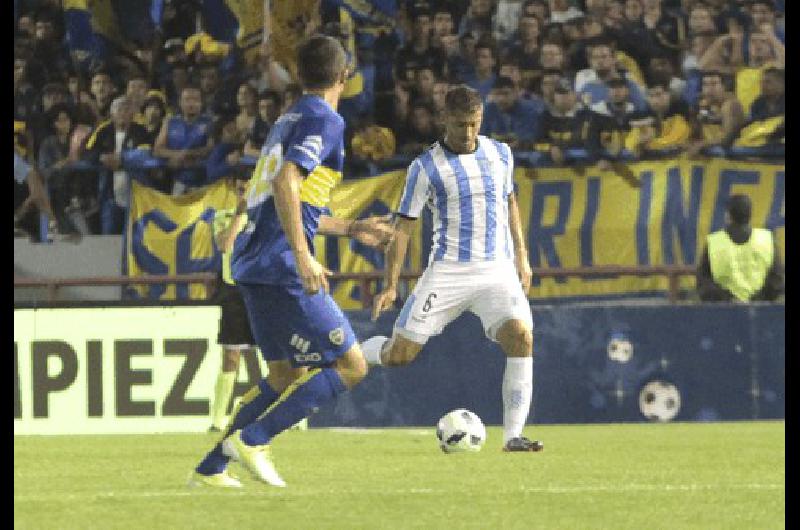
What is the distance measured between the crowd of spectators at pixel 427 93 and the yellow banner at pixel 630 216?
0.22 metres

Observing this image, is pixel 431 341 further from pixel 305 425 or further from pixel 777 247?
pixel 777 247

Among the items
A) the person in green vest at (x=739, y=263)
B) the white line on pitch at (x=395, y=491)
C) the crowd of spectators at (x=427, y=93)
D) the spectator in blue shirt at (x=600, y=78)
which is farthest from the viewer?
the spectator in blue shirt at (x=600, y=78)

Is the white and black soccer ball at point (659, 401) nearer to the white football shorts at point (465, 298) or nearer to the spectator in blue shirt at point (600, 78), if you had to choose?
the spectator in blue shirt at point (600, 78)

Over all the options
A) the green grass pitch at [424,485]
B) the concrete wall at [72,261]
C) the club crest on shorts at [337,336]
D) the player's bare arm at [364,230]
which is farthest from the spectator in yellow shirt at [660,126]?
the club crest on shorts at [337,336]

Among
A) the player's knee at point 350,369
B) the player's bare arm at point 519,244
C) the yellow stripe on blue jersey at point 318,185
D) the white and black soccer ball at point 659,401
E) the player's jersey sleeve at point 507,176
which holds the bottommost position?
the white and black soccer ball at point 659,401

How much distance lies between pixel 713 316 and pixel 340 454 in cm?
466

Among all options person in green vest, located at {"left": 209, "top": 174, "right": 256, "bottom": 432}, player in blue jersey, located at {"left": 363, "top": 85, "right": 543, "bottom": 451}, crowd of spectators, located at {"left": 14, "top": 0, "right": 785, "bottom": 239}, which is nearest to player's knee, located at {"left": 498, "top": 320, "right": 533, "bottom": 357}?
player in blue jersey, located at {"left": 363, "top": 85, "right": 543, "bottom": 451}

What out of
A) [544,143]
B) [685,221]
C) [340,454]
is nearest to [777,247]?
[685,221]

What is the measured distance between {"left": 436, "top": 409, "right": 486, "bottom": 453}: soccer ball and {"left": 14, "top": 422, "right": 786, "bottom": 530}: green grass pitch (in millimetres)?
75

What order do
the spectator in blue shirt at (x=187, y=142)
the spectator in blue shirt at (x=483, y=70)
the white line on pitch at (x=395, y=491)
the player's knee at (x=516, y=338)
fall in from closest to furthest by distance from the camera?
the white line on pitch at (x=395, y=491)
the player's knee at (x=516, y=338)
the spectator in blue shirt at (x=187, y=142)
the spectator in blue shirt at (x=483, y=70)

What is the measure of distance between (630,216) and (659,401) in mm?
1656

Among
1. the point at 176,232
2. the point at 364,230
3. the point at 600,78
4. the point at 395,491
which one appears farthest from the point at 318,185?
the point at 600,78

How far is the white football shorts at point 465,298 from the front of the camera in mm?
12211

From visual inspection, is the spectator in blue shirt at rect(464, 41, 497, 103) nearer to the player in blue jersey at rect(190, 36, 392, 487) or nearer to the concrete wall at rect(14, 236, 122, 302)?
the concrete wall at rect(14, 236, 122, 302)
